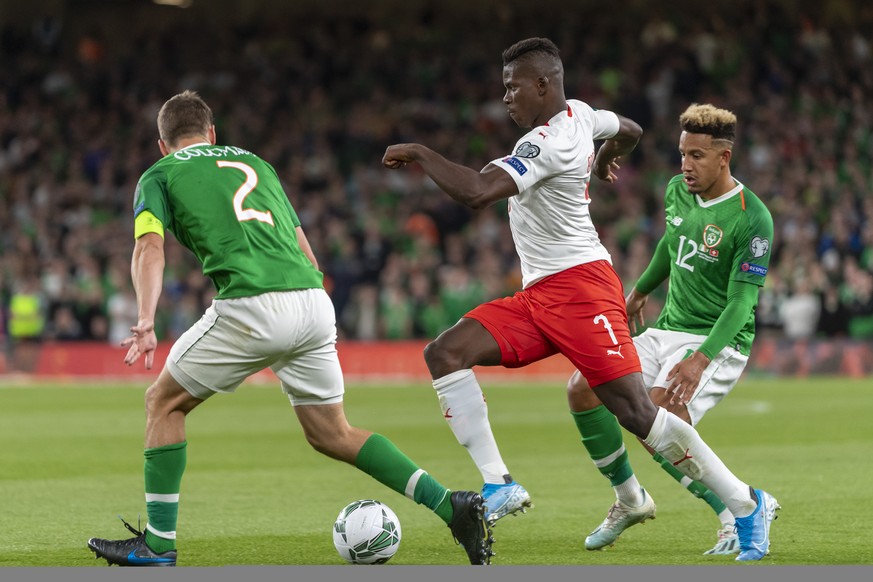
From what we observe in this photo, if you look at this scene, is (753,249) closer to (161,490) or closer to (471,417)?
(471,417)

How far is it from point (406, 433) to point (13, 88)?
1867 centimetres

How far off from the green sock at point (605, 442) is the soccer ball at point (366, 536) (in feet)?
3.68

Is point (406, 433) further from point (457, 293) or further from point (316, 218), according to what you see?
point (316, 218)

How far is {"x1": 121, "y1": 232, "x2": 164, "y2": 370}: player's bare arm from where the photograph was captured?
5.57 metres

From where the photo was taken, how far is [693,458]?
6086mm

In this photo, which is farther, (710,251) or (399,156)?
(710,251)

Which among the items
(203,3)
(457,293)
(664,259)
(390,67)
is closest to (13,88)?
(203,3)

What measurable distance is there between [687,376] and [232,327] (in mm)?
2069

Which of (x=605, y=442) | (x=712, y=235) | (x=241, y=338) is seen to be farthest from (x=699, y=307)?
(x=241, y=338)

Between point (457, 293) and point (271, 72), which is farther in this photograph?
point (271, 72)

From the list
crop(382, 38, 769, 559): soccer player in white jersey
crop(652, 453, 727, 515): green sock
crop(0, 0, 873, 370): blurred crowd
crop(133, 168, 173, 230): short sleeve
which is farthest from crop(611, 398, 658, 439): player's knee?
crop(0, 0, 873, 370): blurred crowd

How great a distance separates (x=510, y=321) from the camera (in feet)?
21.4

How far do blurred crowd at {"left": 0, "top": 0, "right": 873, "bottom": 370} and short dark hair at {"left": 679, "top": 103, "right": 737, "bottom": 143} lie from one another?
13938mm

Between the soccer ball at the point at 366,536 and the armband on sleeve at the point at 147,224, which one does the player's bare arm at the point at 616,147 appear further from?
the armband on sleeve at the point at 147,224
